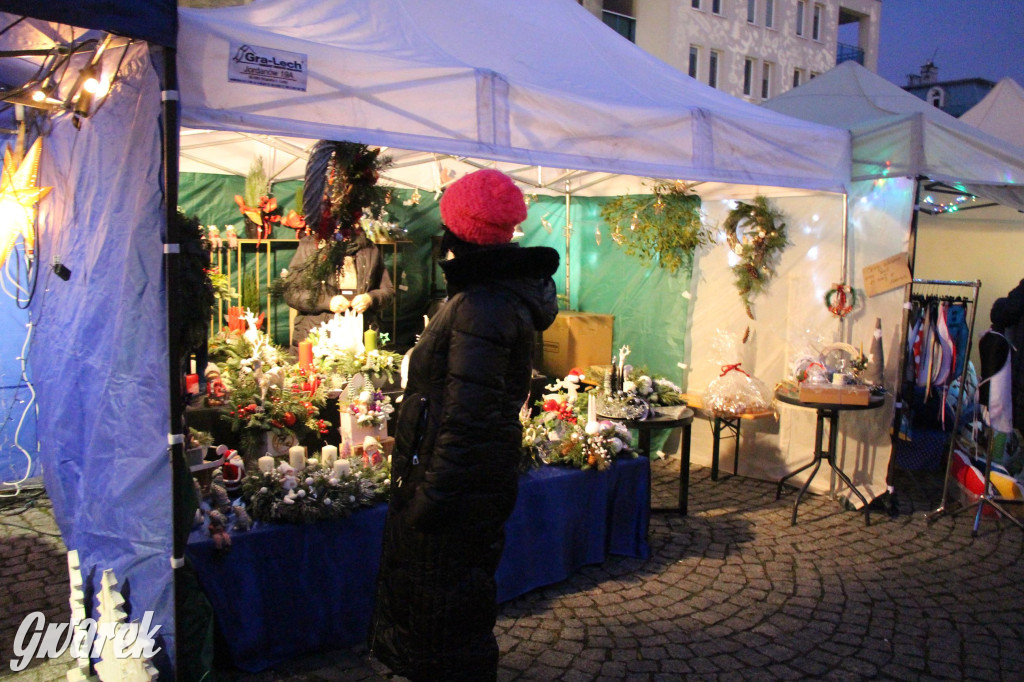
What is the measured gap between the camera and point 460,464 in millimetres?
2242

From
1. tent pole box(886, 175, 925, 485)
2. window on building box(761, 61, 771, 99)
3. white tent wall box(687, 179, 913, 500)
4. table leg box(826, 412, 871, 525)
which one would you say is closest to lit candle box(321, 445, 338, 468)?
table leg box(826, 412, 871, 525)

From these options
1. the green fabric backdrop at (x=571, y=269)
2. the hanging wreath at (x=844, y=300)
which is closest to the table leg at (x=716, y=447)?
the green fabric backdrop at (x=571, y=269)

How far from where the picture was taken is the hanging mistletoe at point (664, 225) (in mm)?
6566

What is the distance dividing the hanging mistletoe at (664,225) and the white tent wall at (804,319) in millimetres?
171

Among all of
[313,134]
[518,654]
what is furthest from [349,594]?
[313,134]

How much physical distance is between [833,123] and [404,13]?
12.9ft

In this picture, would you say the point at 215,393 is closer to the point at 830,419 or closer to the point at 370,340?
the point at 370,340

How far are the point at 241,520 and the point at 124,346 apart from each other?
2.78ft

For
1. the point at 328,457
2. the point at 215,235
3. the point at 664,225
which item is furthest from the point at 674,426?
the point at 215,235

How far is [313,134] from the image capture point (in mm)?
3242

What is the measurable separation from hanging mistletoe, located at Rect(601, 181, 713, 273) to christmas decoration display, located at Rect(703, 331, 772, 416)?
0.98 m

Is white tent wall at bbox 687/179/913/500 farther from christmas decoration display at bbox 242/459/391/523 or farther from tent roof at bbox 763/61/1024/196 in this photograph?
christmas decoration display at bbox 242/459/391/523

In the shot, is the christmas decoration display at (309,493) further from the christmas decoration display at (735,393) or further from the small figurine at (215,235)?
the small figurine at (215,235)

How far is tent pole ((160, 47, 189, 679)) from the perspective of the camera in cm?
265
